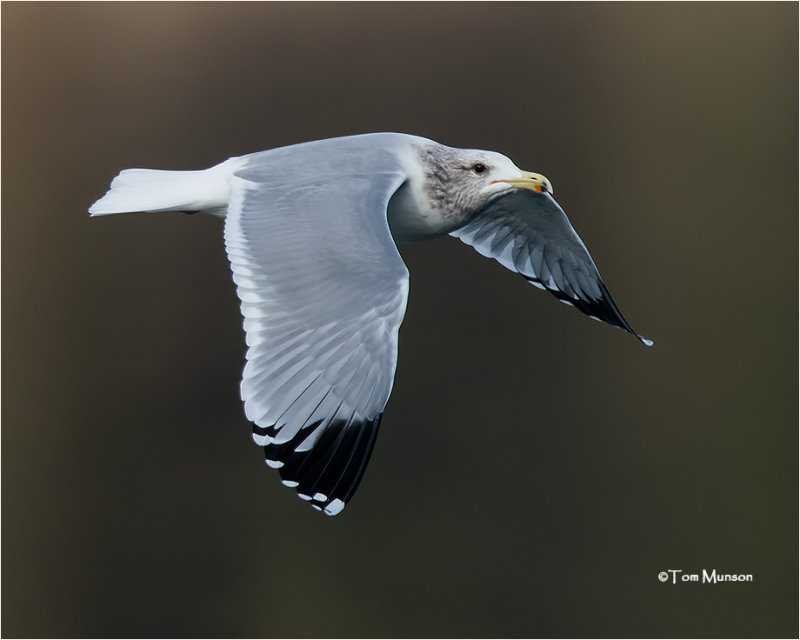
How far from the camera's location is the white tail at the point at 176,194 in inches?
80.4

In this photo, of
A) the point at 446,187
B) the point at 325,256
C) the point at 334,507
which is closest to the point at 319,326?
the point at 325,256

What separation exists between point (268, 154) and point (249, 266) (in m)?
0.34

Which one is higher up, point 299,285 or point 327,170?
point 327,170

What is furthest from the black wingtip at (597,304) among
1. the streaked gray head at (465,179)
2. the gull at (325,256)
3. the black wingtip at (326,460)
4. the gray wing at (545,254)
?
the black wingtip at (326,460)

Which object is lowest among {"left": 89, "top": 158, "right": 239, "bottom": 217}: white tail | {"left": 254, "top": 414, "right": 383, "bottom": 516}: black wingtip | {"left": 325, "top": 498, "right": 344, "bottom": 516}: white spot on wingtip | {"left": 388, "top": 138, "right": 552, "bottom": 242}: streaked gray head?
{"left": 325, "top": 498, "right": 344, "bottom": 516}: white spot on wingtip

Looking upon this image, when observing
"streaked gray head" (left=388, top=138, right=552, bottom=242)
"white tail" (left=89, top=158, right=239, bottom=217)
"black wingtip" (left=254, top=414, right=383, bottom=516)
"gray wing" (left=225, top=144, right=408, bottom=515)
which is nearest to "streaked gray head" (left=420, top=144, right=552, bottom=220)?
"streaked gray head" (left=388, top=138, right=552, bottom=242)

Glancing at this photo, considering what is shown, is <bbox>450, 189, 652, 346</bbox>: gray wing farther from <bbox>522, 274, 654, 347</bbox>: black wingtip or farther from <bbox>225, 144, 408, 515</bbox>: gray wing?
<bbox>225, 144, 408, 515</bbox>: gray wing

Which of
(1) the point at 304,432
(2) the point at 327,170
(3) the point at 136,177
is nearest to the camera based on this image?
(1) the point at 304,432

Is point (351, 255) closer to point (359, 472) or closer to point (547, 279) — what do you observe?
point (359, 472)

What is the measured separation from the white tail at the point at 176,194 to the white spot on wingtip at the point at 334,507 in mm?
622

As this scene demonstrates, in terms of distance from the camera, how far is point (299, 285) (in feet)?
5.83

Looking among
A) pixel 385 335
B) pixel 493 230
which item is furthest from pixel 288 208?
pixel 493 230

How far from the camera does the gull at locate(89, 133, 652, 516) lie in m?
1.69

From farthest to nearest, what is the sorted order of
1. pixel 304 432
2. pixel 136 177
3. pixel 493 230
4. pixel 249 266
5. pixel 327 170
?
pixel 493 230 → pixel 136 177 → pixel 327 170 → pixel 249 266 → pixel 304 432
